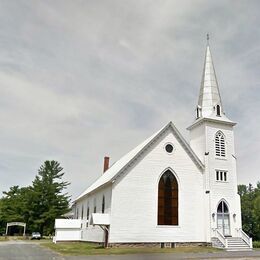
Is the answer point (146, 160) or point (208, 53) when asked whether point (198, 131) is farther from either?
point (208, 53)

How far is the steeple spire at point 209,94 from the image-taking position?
34.1 m

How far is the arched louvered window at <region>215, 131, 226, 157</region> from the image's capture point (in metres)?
32.4

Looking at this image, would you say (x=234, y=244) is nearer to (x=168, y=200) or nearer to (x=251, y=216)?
(x=168, y=200)

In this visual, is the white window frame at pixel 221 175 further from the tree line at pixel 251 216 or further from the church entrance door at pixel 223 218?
the tree line at pixel 251 216

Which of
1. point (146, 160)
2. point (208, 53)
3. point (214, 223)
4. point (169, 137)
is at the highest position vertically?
point (208, 53)

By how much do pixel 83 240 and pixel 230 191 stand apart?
1740cm

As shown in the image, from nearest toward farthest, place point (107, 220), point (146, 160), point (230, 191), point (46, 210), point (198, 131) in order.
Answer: point (107, 220) → point (146, 160) → point (230, 191) → point (198, 131) → point (46, 210)

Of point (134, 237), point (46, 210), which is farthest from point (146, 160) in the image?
point (46, 210)

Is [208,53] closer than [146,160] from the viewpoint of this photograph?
No

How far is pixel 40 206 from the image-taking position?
6181 centimetres

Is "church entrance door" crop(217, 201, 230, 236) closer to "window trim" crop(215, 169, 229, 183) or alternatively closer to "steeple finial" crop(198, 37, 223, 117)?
"window trim" crop(215, 169, 229, 183)

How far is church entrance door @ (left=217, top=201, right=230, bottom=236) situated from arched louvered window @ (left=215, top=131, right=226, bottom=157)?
502 cm

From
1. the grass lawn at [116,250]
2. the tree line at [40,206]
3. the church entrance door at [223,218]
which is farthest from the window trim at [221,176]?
the tree line at [40,206]

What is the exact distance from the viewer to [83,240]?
36.3m
